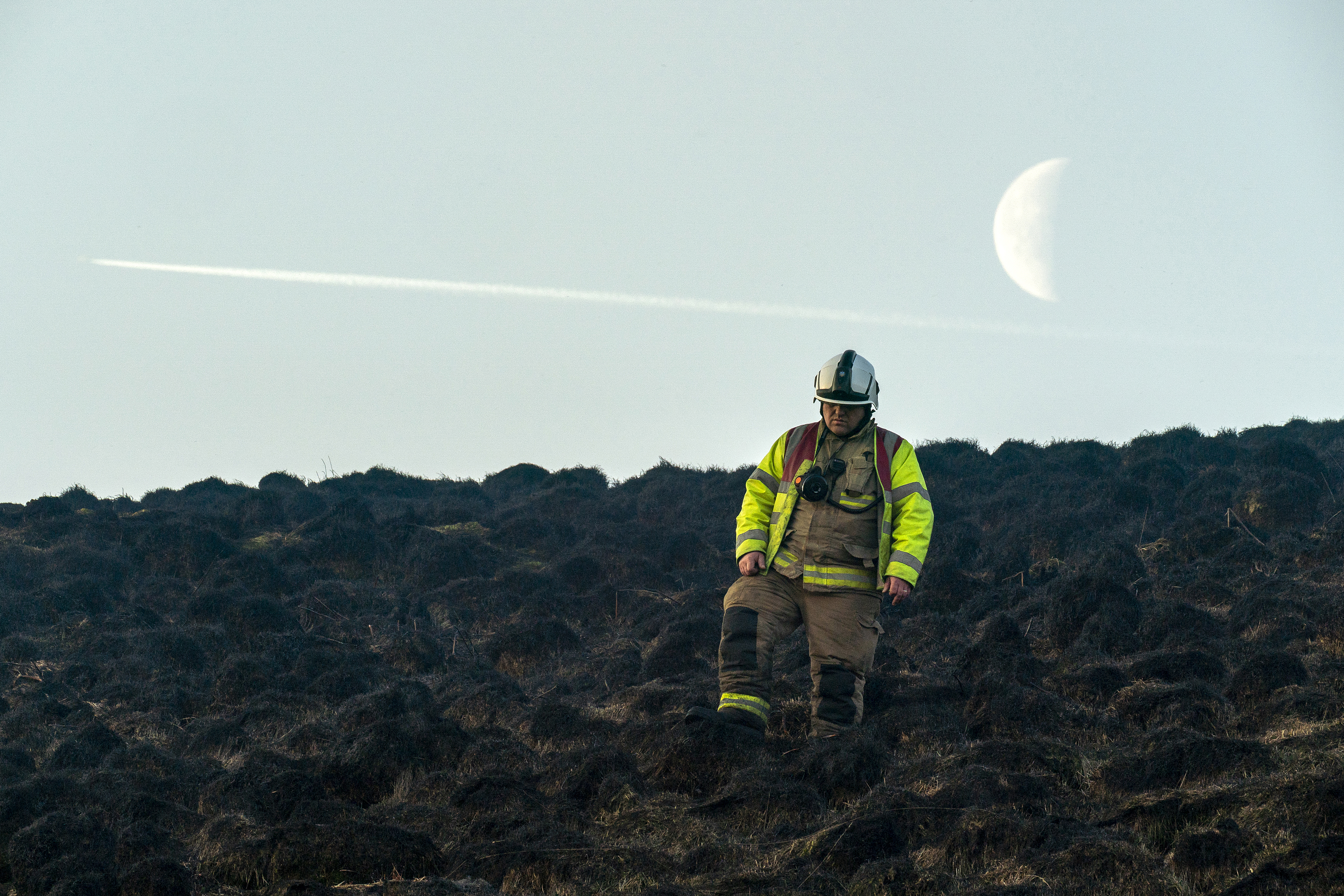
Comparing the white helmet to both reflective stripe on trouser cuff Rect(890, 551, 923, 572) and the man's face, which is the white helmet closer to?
the man's face

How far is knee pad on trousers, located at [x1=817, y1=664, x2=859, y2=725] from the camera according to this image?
723 centimetres

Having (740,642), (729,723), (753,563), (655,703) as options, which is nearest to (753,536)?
(753,563)

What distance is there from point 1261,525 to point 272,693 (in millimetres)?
8823

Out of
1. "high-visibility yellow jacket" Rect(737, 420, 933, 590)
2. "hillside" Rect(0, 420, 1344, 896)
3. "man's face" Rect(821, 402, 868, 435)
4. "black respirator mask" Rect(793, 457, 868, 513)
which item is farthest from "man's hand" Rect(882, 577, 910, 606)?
"man's face" Rect(821, 402, 868, 435)

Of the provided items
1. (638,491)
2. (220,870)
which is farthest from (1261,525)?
(220,870)

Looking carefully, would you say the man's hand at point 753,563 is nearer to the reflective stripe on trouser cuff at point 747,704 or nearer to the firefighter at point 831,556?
the firefighter at point 831,556

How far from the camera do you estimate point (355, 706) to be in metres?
8.16

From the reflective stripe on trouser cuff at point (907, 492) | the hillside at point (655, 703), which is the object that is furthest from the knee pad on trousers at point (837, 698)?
the reflective stripe on trouser cuff at point (907, 492)

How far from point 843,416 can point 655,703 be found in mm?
2250

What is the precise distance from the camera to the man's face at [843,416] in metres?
7.43

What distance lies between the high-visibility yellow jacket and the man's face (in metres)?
0.12

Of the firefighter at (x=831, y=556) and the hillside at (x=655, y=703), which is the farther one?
the firefighter at (x=831, y=556)

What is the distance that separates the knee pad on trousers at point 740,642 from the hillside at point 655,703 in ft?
1.48

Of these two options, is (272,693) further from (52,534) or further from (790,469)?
(52,534)
